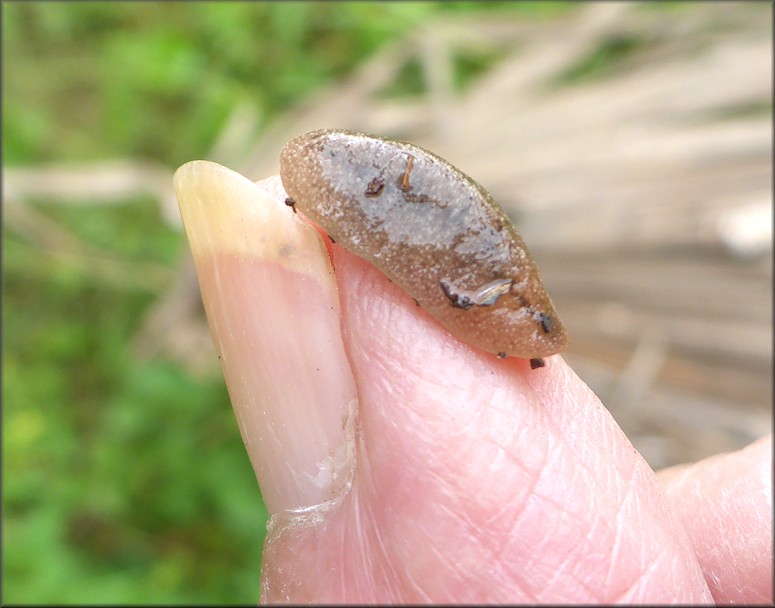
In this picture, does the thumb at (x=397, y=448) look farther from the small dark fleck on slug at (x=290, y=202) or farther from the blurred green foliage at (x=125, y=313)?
the blurred green foliage at (x=125, y=313)

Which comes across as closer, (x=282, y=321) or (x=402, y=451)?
(x=402, y=451)

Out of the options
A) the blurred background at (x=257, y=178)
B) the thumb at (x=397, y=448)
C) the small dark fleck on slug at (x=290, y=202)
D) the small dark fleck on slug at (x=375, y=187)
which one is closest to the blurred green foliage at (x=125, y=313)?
the blurred background at (x=257, y=178)

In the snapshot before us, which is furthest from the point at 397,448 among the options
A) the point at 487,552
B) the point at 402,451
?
the point at 487,552

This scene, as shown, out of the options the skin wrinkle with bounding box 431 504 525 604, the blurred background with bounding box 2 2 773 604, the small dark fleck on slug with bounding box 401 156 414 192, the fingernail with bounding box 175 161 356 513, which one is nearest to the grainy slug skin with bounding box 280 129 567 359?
the small dark fleck on slug with bounding box 401 156 414 192

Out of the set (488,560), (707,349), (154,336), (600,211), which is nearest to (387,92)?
(600,211)

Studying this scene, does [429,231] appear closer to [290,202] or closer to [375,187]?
[375,187]

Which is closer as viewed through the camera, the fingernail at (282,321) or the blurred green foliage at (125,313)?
the fingernail at (282,321)
